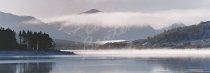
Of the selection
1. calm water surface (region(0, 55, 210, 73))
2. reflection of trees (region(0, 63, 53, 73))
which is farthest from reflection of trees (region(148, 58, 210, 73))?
reflection of trees (region(0, 63, 53, 73))

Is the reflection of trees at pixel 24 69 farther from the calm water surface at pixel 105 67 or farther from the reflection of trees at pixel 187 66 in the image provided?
the reflection of trees at pixel 187 66

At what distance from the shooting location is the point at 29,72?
7900 centimetres

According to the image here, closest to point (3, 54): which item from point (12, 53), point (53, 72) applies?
point (12, 53)

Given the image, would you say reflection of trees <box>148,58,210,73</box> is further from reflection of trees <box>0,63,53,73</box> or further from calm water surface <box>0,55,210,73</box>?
reflection of trees <box>0,63,53,73</box>

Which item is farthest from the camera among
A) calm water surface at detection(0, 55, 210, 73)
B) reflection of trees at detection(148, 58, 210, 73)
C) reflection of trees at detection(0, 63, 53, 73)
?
reflection of trees at detection(148, 58, 210, 73)

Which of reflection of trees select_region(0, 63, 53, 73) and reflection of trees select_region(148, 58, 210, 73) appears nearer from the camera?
reflection of trees select_region(0, 63, 53, 73)

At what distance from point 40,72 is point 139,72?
1587 centimetres

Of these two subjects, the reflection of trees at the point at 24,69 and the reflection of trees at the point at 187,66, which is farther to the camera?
the reflection of trees at the point at 187,66

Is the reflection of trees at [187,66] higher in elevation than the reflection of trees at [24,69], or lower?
lower

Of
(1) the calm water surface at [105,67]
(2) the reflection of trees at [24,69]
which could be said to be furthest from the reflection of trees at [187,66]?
(2) the reflection of trees at [24,69]

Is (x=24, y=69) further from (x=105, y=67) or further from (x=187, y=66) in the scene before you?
(x=187, y=66)

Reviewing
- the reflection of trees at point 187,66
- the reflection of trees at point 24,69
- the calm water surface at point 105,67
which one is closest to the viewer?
the reflection of trees at point 24,69

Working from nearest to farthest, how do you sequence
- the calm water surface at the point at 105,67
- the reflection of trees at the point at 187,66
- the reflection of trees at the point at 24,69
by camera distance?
the reflection of trees at the point at 24,69, the calm water surface at the point at 105,67, the reflection of trees at the point at 187,66

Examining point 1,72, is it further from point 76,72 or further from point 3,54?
point 3,54
